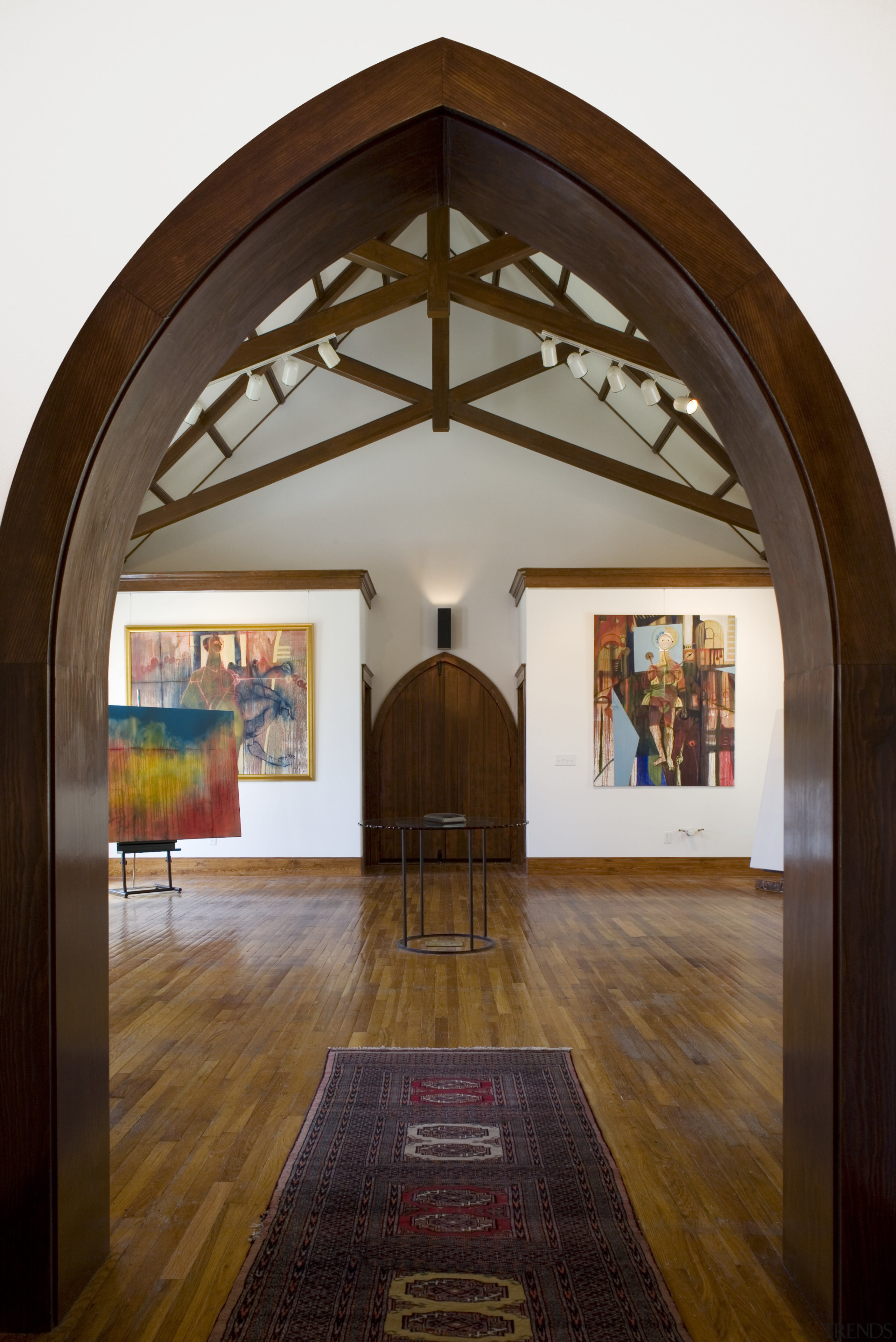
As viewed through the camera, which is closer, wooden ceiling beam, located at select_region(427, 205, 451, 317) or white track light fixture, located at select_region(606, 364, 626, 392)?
wooden ceiling beam, located at select_region(427, 205, 451, 317)

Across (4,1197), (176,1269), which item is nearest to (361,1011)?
(176,1269)

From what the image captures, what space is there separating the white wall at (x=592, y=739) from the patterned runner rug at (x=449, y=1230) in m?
6.58

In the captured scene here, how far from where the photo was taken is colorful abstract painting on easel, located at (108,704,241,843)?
27.6ft

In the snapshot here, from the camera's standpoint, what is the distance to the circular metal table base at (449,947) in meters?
6.38

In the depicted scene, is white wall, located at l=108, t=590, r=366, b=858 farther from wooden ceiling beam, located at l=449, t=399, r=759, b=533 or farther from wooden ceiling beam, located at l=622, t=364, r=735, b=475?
wooden ceiling beam, located at l=622, t=364, r=735, b=475

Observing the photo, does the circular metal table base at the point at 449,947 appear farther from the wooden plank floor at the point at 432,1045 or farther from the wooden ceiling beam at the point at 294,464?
the wooden ceiling beam at the point at 294,464

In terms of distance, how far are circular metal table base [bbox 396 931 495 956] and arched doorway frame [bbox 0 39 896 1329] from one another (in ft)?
13.1

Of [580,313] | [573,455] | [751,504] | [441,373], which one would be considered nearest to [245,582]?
[441,373]

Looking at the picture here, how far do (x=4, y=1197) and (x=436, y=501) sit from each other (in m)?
10.5

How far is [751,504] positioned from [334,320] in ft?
24.7

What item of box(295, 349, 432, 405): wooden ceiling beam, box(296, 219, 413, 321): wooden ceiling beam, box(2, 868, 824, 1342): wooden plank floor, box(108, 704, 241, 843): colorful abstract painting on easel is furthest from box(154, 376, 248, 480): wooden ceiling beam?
box(2, 868, 824, 1342): wooden plank floor

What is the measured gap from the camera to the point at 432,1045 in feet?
14.1

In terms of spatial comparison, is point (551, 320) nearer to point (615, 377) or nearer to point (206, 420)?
point (615, 377)

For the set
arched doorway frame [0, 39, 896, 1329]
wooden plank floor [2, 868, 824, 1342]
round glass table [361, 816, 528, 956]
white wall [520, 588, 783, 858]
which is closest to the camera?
arched doorway frame [0, 39, 896, 1329]
